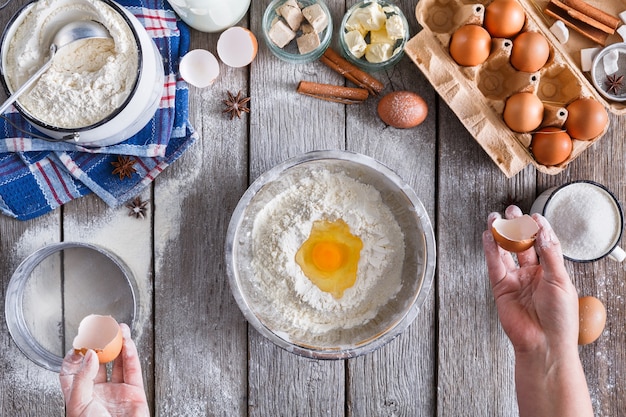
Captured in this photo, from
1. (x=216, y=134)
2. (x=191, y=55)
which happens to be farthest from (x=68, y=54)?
(x=216, y=134)

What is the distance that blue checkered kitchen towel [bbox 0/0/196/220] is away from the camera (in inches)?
60.2

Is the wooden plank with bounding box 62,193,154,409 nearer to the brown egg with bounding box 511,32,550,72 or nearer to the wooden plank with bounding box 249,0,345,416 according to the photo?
the wooden plank with bounding box 249,0,345,416

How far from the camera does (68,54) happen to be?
1.42 m

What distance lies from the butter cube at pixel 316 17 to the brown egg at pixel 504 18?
0.43 meters

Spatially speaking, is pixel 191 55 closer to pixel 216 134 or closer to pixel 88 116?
pixel 216 134

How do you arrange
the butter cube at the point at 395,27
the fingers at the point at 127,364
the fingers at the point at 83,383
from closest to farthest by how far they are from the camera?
the fingers at the point at 83,383
the fingers at the point at 127,364
the butter cube at the point at 395,27

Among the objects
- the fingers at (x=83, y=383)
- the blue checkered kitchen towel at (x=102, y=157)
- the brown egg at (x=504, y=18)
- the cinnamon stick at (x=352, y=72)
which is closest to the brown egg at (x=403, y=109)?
the cinnamon stick at (x=352, y=72)

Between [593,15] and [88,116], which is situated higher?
[88,116]

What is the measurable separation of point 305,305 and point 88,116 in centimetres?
73

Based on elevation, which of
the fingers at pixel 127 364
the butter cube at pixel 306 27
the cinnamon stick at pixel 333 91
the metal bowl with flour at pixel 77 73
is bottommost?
the fingers at pixel 127 364

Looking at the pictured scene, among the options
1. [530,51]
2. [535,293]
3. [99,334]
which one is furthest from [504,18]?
[99,334]

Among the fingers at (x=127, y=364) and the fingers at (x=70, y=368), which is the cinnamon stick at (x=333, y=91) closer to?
the fingers at (x=127, y=364)

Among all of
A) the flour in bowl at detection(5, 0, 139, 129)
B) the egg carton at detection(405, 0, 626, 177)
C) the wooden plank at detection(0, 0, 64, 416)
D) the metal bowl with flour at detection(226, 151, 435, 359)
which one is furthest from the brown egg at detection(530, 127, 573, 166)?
the wooden plank at detection(0, 0, 64, 416)

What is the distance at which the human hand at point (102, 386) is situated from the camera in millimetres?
1244
